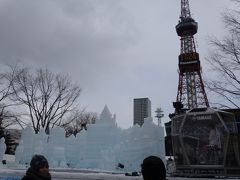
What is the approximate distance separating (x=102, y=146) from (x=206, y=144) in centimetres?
542

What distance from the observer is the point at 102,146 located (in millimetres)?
11562

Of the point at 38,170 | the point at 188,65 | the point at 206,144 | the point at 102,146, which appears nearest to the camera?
the point at 38,170

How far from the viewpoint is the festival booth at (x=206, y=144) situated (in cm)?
660

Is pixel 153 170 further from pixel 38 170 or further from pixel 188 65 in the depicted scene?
pixel 188 65

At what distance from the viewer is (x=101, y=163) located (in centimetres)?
1122

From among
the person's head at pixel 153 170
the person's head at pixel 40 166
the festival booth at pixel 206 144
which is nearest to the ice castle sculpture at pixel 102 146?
the festival booth at pixel 206 144

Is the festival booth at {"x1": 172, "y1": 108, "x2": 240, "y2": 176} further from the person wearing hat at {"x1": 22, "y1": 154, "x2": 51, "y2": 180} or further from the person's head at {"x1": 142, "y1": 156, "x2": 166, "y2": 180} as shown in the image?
the person's head at {"x1": 142, "y1": 156, "x2": 166, "y2": 180}

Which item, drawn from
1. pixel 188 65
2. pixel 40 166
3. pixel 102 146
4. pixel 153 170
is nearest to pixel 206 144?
pixel 40 166

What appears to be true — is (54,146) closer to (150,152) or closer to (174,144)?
(150,152)

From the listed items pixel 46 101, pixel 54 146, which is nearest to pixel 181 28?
pixel 46 101

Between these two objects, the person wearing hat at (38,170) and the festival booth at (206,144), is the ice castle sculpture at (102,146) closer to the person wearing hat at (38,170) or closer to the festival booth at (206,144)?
the festival booth at (206,144)

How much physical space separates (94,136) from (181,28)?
135ft

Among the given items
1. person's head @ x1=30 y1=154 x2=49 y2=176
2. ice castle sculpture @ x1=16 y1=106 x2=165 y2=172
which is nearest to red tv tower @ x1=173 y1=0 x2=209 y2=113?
ice castle sculpture @ x1=16 y1=106 x2=165 y2=172

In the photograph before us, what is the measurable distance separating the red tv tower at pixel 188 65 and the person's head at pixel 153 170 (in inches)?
1246
